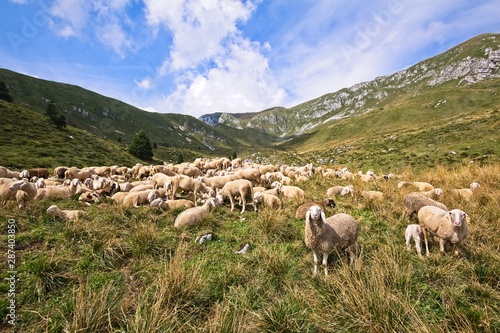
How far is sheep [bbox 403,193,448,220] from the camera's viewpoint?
8641 mm

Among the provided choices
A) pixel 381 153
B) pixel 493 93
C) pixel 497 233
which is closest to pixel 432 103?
pixel 493 93

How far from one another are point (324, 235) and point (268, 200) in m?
5.90

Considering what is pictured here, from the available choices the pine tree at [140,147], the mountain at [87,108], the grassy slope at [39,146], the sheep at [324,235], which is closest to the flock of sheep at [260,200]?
the sheep at [324,235]

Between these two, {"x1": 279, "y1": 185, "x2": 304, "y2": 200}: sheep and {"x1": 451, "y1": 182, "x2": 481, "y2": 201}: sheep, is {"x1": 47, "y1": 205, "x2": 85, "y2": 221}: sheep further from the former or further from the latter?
{"x1": 451, "y1": 182, "x2": 481, "y2": 201}: sheep

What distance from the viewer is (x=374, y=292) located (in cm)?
392

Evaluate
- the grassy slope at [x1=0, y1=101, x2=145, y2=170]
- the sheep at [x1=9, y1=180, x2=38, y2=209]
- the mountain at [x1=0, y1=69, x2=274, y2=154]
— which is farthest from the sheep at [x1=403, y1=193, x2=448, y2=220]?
the mountain at [x1=0, y1=69, x2=274, y2=154]

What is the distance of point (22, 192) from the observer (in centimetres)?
983

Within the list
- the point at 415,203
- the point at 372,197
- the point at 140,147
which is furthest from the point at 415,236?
the point at 140,147

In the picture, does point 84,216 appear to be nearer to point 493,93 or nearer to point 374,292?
point 374,292

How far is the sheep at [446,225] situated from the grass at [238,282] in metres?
0.40

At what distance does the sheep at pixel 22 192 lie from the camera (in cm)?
976

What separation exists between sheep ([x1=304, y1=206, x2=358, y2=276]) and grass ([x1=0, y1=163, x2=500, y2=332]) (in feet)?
1.35

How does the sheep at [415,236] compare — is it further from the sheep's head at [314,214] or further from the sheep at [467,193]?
the sheep at [467,193]

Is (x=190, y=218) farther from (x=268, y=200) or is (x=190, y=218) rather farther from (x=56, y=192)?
(x=56, y=192)
